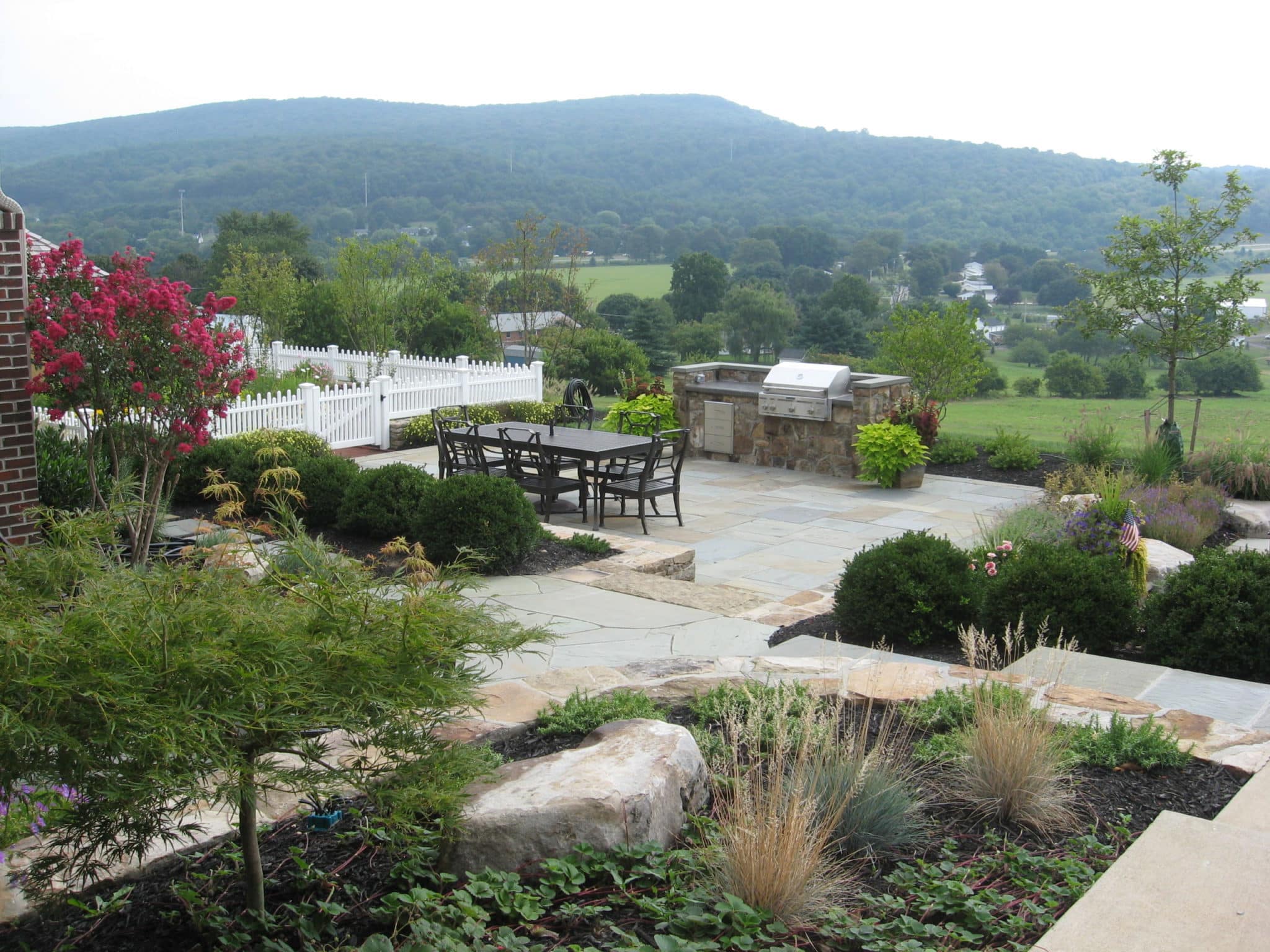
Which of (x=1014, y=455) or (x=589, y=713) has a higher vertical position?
(x=589, y=713)

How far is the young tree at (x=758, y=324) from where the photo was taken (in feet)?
126

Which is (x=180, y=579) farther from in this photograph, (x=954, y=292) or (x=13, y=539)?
(x=954, y=292)

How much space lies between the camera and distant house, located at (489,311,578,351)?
23984mm

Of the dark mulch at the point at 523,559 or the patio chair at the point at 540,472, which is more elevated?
the patio chair at the point at 540,472

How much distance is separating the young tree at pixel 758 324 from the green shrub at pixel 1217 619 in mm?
32621

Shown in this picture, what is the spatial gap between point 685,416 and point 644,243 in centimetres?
4492

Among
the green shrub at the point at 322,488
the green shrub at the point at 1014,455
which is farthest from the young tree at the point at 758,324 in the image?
the green shrub at the point at 322,488

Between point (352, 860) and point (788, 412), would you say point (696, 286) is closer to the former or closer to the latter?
point (788, 412)

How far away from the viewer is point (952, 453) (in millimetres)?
13039

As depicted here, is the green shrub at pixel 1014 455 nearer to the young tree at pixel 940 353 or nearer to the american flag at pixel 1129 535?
the young tree at pixel 940 353

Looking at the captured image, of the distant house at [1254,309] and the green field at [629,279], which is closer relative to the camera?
the distant house at [1254,309]

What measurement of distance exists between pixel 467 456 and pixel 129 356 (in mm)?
3845

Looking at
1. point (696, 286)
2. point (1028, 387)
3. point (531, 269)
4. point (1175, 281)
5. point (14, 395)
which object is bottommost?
point (1028, 387)

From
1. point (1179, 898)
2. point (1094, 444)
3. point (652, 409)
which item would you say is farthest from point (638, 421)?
point (1179, 898)
